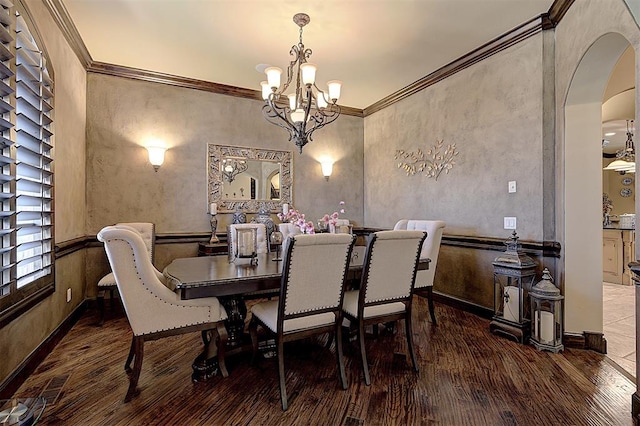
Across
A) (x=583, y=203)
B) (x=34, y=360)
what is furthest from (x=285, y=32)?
(x=34, y=360)

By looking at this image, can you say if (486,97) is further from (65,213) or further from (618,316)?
(65,213)

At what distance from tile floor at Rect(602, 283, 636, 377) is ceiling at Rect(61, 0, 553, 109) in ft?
9.61

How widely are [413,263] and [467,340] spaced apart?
1131 mm

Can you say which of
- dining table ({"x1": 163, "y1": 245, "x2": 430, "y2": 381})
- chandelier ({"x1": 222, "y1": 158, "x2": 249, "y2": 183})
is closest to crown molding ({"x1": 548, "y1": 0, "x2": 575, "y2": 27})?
dining table ({"x1": 163, "y1": 245, "x2": 430, "y2": 381})

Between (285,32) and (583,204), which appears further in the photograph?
(285,32)

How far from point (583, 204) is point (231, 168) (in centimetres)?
391

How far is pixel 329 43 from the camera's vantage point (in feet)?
11.0

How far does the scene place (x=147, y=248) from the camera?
3098 mm

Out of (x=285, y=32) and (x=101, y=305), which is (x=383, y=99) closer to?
(x=285, y=32)

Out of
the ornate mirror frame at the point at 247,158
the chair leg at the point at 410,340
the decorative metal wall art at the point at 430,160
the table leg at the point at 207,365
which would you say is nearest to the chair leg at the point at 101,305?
the table leg at the point at 207,365

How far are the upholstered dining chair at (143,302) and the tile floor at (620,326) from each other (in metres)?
3.02

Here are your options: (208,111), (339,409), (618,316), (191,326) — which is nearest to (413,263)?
(339,409)

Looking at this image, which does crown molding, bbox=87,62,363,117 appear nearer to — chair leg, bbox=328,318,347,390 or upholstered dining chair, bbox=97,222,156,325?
upholstered dining chair, bbox=97,222,156,325

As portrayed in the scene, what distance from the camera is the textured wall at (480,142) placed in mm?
3092
